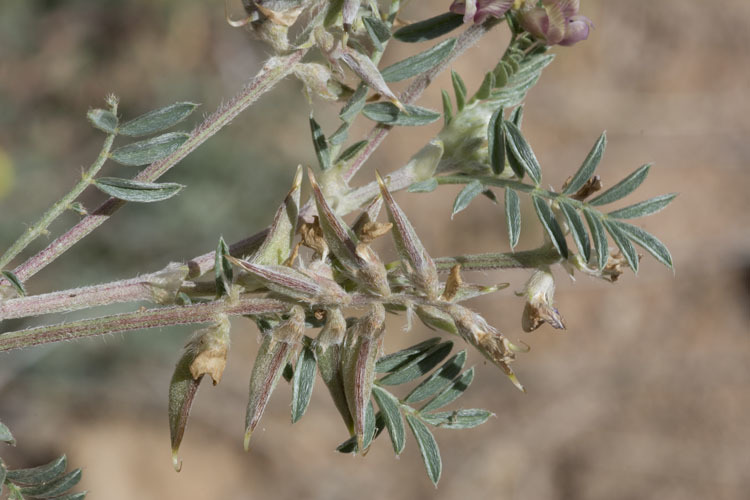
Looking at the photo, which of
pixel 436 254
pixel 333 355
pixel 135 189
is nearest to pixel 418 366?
pixel 333 355

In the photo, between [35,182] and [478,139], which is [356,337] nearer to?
[478,139]

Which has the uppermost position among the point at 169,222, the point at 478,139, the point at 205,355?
the point at 478,139

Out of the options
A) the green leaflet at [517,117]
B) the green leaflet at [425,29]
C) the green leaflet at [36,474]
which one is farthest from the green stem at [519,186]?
the green leaflet at [36,474]

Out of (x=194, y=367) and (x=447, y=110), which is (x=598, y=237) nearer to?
(x=447, y=110)

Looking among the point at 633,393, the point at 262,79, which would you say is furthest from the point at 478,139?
the point at 633,393

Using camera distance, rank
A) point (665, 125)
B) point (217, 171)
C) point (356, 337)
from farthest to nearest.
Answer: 1. point (665, 125)
2. point (217, 171)
3. point (356, 337)

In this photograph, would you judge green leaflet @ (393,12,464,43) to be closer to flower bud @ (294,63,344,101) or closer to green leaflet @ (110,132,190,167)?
flower bud @ (294,63,344,101)
